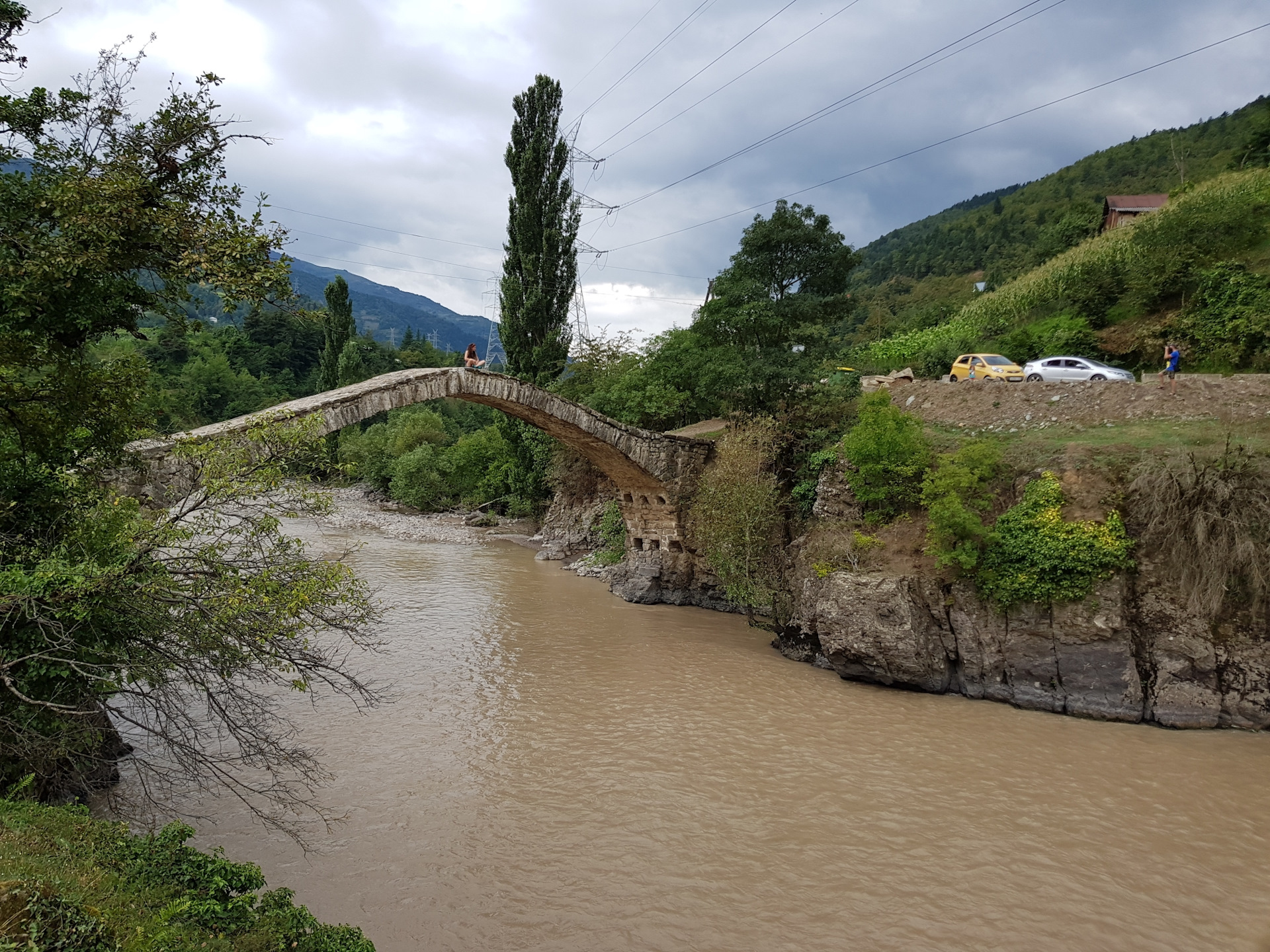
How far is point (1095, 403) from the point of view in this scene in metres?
12.5

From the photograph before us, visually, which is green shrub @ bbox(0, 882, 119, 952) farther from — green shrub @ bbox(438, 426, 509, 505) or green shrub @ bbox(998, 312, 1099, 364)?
green shrub @ bbox(438, 426, 509, 505)

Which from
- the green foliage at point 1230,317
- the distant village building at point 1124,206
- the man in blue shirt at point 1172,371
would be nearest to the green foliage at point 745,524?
the man in blue shirt at point 1172,371

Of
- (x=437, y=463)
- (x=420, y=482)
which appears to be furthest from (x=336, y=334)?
(x=420, y=482)

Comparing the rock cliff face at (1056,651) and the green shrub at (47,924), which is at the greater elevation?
the rock cliff face at (1056,651)

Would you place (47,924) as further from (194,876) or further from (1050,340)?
(1050,340)

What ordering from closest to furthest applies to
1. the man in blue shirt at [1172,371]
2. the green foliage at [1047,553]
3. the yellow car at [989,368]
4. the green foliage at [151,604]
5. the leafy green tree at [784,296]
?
the green foliage at [151,604], the green foliage at [1047,553], the man in blue shirt at [1172,371], the leafy green tree at [784,296], the yellow car at [989,368]

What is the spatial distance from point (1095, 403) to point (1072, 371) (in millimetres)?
4998

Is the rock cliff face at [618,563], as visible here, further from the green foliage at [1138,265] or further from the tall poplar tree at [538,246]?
the green foliage at [1138,265]

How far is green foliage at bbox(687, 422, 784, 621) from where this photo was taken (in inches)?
542

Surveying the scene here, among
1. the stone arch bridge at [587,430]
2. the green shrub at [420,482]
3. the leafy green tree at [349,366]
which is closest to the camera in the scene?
the stone arch bridge at [587,430]

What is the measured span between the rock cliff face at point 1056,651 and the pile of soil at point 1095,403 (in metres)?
3.71

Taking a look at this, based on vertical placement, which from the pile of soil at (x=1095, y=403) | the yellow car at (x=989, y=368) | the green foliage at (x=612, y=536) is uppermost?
the yellow car at (x=989, y=368)

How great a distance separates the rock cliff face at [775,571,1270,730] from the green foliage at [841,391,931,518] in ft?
6.04

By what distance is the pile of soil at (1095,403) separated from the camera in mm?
11617
